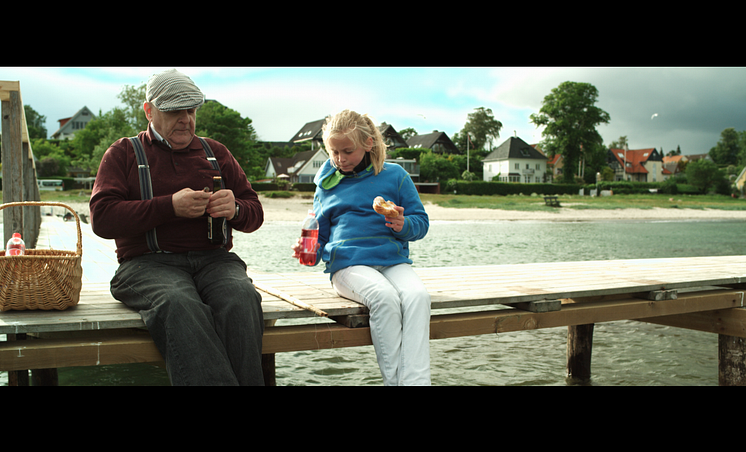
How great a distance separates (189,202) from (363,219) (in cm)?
102

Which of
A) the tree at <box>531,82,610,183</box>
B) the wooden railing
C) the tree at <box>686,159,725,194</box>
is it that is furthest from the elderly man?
the tree at <box>686,159,725,194</box>

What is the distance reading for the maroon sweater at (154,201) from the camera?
2754 mm

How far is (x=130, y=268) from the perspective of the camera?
2.90 meters

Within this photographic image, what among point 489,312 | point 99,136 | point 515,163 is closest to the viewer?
point 489,312

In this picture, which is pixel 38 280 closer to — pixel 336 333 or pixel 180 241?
pixel 180 241

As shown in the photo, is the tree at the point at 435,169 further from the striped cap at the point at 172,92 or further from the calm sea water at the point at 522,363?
the striped cap at the point at 172,92

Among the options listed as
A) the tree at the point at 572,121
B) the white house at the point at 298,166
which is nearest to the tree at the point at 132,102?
the white house at the point at 298,166

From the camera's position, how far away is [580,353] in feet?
19.3

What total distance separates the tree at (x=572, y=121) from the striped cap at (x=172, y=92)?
211ft

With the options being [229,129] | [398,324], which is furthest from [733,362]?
[229,129]

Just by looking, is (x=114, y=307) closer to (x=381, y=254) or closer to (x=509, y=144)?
(x=381, y=254)

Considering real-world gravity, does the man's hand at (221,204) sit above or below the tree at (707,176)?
below

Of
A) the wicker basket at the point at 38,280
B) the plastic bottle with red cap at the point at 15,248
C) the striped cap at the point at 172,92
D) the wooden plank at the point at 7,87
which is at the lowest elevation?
the wicker basket at the point at 38,280

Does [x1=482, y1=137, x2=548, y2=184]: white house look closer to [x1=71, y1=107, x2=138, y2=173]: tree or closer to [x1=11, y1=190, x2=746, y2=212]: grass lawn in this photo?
[x1=11, y1=190, x2=746, y2=212]: grass lawn
